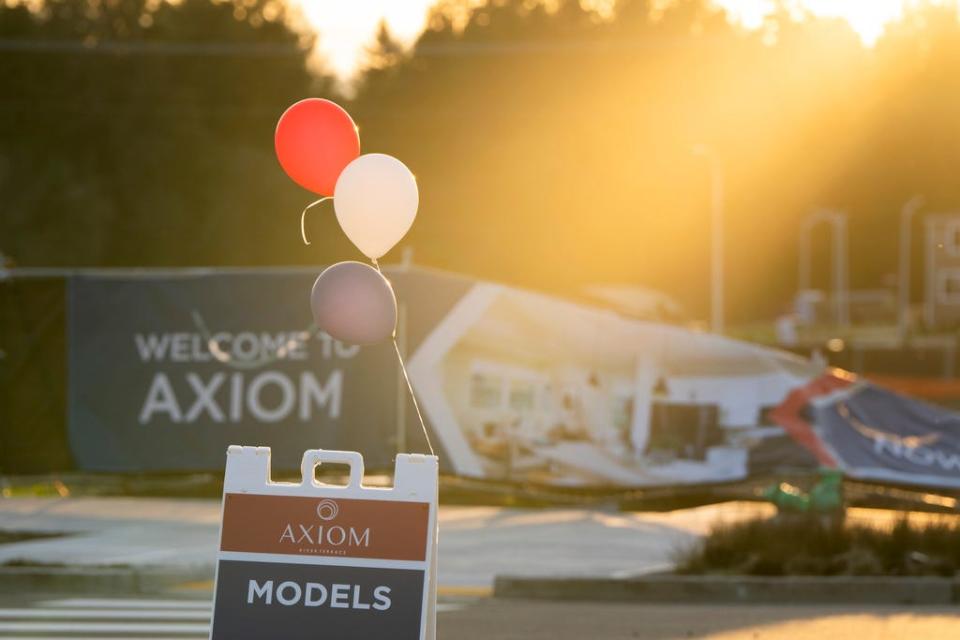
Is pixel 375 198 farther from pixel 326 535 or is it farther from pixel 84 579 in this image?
pixel 84 579

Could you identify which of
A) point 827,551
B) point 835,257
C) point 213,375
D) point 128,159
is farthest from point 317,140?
point 835,257

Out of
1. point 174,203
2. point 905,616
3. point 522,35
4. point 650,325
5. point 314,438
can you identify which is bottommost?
point 905,616

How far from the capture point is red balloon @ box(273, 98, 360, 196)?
8305 millimetres

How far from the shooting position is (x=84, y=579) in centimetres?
1233

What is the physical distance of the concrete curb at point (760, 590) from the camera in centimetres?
1188

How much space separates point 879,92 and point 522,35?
21159 millimetres

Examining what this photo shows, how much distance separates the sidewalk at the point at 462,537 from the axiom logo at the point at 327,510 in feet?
18.3

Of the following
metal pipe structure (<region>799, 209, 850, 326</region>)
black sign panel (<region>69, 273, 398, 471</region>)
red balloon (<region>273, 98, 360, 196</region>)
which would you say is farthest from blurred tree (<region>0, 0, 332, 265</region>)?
red balloon (<region>273, 98, 360, 196</region>)

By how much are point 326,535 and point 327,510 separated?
107mm

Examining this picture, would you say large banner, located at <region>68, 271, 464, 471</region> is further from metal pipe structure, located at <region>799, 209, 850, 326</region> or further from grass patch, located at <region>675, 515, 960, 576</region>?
metal pipe structure, located at <region>799, 209, 850, 326</region>

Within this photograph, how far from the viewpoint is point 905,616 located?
1125cm

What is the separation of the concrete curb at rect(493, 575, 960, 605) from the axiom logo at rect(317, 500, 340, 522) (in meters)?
5.34

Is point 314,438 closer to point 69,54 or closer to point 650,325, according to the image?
point 650,325

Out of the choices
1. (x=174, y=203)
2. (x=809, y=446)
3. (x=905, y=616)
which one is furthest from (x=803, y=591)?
(x=174, y=203)
